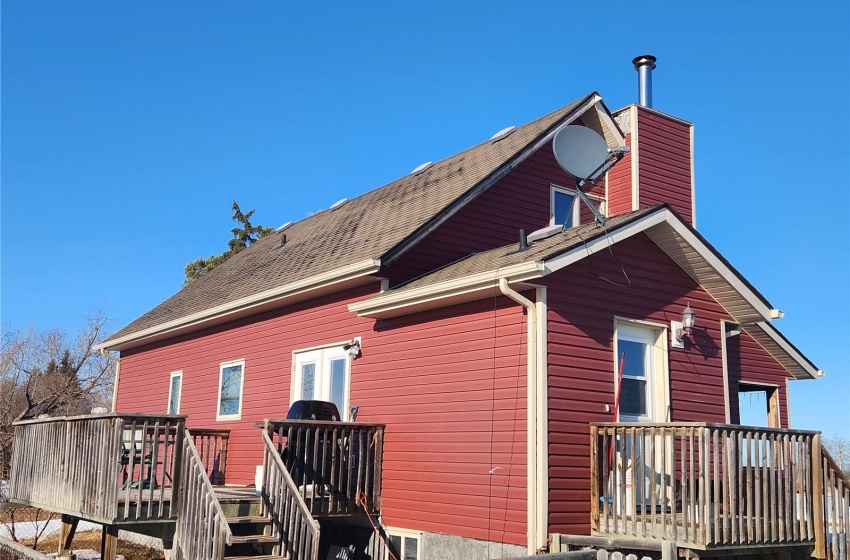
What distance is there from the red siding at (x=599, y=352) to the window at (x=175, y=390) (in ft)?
34.9

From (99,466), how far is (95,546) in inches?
354

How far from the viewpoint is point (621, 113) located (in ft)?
47.9

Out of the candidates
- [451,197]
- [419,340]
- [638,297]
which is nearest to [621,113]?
[451,197]

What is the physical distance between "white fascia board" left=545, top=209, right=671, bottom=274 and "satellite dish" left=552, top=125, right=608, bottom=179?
1118 millimetres

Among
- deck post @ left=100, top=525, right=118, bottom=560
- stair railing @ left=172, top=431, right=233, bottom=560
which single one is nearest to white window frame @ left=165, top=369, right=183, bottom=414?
deck post @ left=100, top=525, right=118, bottom=560

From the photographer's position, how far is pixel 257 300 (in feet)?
47.5

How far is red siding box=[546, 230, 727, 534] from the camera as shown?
9.49 m

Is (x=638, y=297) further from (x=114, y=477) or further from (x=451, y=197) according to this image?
(x=114, y=477)

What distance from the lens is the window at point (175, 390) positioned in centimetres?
1789

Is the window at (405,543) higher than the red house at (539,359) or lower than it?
lower

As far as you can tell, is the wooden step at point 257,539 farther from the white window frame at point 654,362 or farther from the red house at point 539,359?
the white window frame at point 654,362

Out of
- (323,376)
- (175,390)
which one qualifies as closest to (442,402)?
(323,376)

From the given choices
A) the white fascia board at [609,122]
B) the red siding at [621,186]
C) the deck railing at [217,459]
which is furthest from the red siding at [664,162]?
the deck railing at [217,459]

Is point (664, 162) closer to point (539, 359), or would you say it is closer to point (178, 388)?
point (539, 359)
